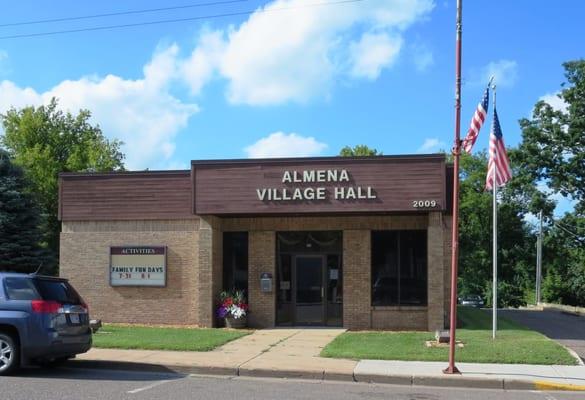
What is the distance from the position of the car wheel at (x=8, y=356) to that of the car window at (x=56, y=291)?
2.91ft

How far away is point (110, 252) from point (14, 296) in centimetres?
940

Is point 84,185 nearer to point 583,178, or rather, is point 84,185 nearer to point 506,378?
point 506,378

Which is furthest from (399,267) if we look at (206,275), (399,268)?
(206,275)

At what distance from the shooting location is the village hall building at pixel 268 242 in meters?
18.9

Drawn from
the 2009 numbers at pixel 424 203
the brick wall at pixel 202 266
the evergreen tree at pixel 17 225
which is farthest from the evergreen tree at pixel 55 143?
the 2009 numbers at pixel 424 203

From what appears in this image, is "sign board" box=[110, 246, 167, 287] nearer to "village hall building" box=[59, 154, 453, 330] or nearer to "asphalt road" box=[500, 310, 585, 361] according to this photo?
"village hall building" box=[59, 154, 453, 330]

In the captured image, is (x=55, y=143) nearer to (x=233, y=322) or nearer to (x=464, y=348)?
(x=233, y=322)

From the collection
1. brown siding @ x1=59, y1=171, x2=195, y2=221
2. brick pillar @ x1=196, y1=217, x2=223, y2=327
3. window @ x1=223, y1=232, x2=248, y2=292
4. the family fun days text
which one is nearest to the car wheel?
brick pillar @ x1=196, y1=217, x2=223, y2=327

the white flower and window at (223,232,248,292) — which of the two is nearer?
the white flower

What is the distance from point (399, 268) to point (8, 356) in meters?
11.7

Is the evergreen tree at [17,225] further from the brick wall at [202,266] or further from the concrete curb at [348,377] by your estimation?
the concrete curb at [348,377]

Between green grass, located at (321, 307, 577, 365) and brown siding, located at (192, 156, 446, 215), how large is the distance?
3.64 metres

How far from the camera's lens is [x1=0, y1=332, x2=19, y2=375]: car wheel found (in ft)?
36.7

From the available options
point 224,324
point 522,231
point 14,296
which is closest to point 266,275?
point 224,324
